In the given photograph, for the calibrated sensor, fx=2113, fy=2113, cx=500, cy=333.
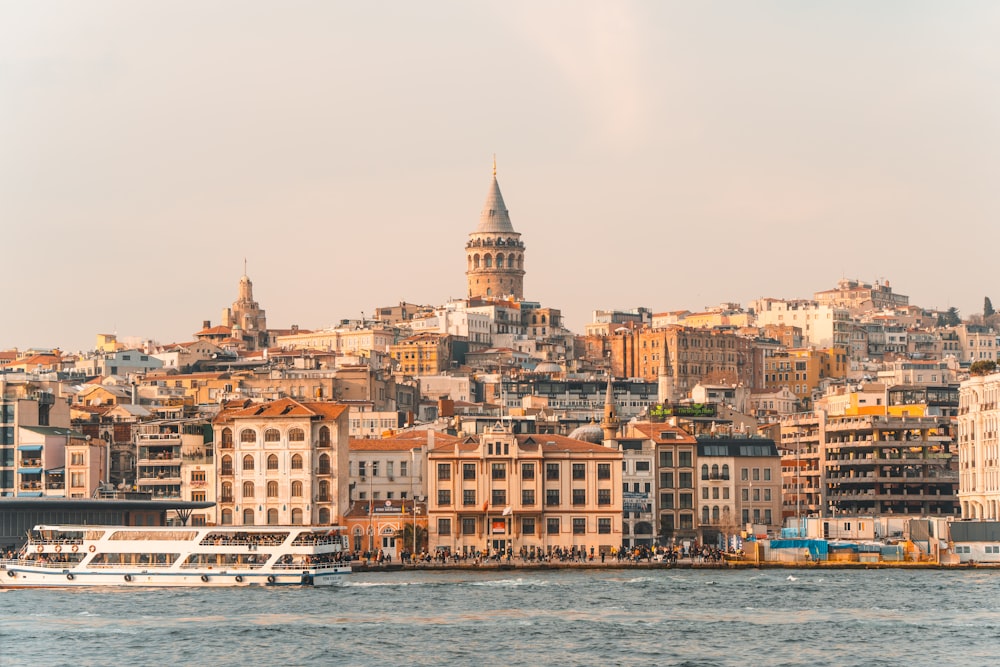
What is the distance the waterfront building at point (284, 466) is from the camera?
11131 centimetres

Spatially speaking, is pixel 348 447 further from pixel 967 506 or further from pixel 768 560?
pixel 967 506

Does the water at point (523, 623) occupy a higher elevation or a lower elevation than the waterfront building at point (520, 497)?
lower

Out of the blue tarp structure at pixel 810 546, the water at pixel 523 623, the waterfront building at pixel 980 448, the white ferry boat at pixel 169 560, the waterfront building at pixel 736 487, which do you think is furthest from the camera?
the waterfront building at pixel 736 487

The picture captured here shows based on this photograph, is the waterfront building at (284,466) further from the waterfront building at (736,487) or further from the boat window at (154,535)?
the waterfront building at (736,487)

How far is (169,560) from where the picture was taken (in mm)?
93312

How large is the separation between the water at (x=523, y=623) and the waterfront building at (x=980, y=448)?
17473 millimetres

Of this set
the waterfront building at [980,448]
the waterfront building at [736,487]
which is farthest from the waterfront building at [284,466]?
the waterfront building at [980,448]

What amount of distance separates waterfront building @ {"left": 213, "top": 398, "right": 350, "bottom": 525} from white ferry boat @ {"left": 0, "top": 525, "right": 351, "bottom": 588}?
55.2 feet

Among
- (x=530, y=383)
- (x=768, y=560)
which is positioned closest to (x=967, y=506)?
(x=768, y=560)

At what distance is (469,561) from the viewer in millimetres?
106938

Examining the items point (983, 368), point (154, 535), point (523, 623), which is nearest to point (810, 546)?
point (983, 368)

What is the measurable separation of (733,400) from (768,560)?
217 ft

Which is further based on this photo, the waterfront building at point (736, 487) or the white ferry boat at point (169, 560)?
the waterfront building at point (736, 487)

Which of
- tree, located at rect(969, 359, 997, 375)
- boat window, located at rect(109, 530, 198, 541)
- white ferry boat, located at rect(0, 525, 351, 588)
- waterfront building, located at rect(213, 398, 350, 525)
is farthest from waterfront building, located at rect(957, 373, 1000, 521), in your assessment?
boat window, located at rect(109, 530, 198, 541)
